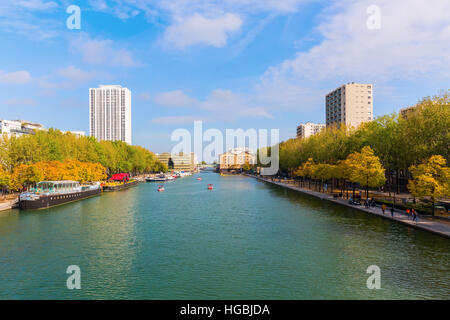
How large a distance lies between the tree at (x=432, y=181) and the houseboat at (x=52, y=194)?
59850 millimetres

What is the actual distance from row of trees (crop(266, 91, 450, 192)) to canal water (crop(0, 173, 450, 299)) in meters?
18.7

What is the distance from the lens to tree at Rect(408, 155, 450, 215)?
38.0 m

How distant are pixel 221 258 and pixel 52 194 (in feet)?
152

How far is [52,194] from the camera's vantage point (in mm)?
59594

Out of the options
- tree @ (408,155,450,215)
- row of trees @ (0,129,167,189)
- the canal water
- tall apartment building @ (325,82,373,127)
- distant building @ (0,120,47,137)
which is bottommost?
the canal water

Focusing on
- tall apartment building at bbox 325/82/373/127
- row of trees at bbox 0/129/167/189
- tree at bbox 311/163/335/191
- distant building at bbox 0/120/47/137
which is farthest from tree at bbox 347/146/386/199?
distant building at bbox 0/120/47/137

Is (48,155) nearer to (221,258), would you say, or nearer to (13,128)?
(221,258)

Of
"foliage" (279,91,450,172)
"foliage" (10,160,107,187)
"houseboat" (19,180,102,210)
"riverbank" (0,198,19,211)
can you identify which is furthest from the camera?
"foliage" (10,160,107,187)

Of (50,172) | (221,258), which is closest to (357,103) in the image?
(50,172)

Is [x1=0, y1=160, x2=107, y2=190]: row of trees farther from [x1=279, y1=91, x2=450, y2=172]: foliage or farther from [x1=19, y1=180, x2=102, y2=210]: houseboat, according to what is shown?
[x1=279, y1=91, x2=450, y2=172]: foliage
